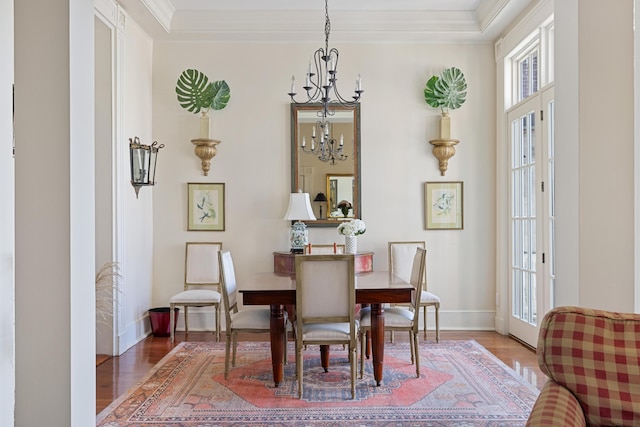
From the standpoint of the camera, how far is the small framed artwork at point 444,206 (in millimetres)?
5086

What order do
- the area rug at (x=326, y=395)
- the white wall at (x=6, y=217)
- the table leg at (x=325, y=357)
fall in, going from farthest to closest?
the table leg at (x=325, y=357) < the area rug at (x=326, y=395) < the white wall at (x=6, y=217)

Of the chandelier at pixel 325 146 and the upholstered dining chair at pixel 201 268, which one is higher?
the chandelier at pixel 325 146

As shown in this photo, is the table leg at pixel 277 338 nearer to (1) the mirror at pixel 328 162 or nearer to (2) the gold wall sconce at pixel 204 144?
(1) the mirror at pixel 328 162

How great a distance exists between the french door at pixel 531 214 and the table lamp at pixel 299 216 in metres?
2.02

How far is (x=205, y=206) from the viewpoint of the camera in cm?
509

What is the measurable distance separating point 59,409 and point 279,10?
4.12 m

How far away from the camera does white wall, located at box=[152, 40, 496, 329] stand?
5090 mm

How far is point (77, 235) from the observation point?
79.1 inches

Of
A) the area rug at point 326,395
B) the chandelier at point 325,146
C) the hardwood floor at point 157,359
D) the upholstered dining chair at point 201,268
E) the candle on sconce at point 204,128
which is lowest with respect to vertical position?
the hardwood floor at point 157,359

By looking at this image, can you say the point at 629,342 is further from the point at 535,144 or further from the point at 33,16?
the point at 535,144

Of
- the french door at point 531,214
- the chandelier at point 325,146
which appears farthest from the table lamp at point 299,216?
the french door at point 531,214

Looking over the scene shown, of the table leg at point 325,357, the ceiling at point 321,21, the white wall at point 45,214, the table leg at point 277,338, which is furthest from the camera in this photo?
the ceiling at point 321,21

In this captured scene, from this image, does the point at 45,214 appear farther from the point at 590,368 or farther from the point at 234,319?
the point at 590,368

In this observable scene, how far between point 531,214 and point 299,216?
215 centimetres
